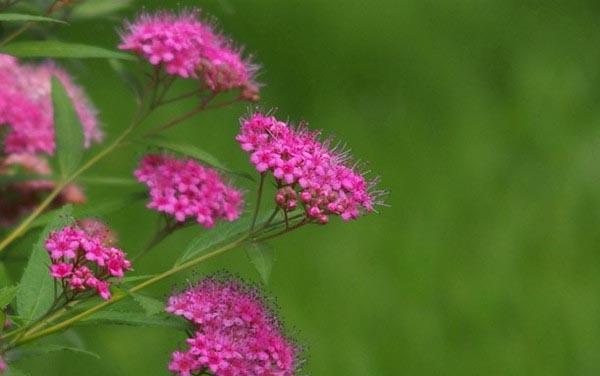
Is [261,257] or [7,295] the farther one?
[261,257]

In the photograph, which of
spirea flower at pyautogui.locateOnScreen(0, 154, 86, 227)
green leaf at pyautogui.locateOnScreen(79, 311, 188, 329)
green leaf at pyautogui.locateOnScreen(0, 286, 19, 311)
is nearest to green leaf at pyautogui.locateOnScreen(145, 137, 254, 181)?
green leaf at pyautogui.locateOnScreen(79, 311, 188, 329)

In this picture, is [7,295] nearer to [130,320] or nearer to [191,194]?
[130,320]

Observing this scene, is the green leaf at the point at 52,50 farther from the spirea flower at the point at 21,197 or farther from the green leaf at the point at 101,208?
the spirea flower at the point at 21,197

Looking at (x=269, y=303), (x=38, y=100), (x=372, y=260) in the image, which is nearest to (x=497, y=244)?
(x=372, y=260)

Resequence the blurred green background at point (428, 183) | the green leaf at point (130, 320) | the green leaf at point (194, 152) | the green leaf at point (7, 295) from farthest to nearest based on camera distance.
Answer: the blurred green background at point (428, 183), the green leaf at point (194, 152), the green leaf at point (130, 320), the green leaf at point (7, 295)

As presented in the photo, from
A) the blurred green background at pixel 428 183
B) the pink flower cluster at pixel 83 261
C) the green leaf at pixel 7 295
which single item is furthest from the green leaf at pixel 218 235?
the blurred green background at pixel 428 183

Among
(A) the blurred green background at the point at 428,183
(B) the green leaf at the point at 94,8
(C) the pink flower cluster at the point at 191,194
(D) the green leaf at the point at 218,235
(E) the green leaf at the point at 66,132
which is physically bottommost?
(D) the green leaf at the point at 218,235

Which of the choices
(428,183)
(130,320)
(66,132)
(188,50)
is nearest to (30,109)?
(66,132)

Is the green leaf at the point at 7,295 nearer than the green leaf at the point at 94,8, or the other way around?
the green leaf at the point at 7,295

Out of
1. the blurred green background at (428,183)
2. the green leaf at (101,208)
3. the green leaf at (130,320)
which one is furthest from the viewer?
the blurred green background at (428,183)
